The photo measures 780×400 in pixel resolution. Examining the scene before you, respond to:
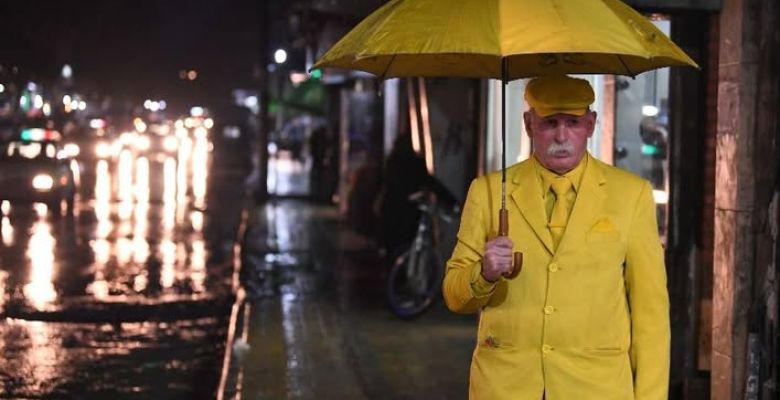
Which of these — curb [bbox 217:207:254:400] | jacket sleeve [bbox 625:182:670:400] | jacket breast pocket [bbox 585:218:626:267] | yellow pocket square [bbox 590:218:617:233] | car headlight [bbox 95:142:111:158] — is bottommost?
curb [bbox 217:207:254:400]

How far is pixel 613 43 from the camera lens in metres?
3.51

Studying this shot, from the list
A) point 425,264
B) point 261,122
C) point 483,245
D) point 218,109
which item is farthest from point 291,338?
point 218,109

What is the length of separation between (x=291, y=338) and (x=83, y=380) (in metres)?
1.93

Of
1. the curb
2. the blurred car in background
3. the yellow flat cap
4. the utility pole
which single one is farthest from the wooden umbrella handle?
the blurred car in background

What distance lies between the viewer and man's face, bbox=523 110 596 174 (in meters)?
3.72

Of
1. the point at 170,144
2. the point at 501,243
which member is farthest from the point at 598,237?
the point at 170,144

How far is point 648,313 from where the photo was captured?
369cm

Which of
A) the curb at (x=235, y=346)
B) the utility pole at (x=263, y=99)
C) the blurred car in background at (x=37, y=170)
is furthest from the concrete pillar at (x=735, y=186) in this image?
the blurred car in background at (x=37, y=170)

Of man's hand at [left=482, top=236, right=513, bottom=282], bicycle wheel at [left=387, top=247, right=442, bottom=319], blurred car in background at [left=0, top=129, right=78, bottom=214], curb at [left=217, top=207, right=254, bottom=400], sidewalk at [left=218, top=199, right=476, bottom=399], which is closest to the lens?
man's hand at [left=482, top=236, right=513, bottom=282]

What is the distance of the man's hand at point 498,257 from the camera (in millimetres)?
3414

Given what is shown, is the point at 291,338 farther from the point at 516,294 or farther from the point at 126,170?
the point at 126,170

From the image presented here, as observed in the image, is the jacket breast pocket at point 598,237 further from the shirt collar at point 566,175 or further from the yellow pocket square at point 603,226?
the shirt collar at point 566,175

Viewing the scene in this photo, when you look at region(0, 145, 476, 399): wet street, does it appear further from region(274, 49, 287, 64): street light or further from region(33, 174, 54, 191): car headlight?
region(33, 174, 54, 191): car headlight

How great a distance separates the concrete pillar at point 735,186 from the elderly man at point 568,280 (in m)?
2.70
